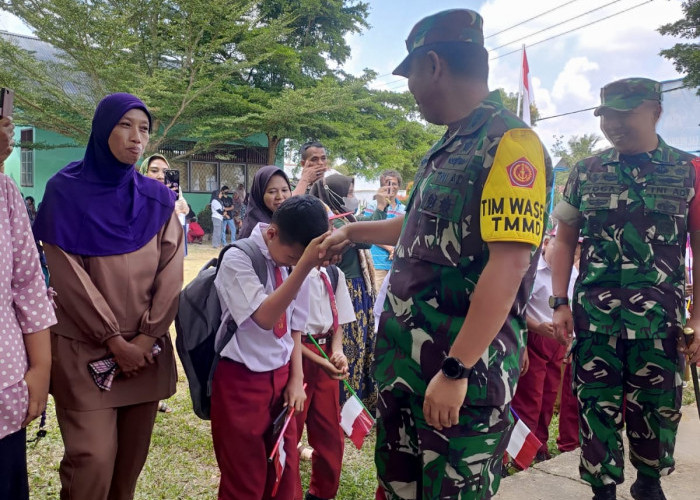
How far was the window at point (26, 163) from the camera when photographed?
55.9 ft

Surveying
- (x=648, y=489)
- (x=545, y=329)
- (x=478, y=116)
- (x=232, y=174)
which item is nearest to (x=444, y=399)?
(x=478, y=116)

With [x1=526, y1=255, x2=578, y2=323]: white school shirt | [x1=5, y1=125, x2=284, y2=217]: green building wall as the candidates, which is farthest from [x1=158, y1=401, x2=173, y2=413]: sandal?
[x1=5, y1=125, x2=284, y2=217]: green building wall

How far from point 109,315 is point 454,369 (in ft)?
4.69

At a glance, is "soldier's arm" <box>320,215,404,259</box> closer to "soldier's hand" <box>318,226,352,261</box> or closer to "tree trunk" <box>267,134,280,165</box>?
"soldier's hand" <box>318,226,352,261</box>

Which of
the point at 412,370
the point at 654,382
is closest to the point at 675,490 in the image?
the point at 654,382

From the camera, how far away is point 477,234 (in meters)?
1.49

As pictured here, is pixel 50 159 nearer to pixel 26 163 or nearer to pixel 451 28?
pixel 26 163

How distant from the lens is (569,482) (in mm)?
2971

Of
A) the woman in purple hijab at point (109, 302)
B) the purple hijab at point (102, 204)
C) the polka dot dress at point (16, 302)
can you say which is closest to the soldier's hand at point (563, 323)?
the woman in purple hijab at point (109, 302)

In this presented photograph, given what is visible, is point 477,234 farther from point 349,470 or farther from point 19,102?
point 19,102

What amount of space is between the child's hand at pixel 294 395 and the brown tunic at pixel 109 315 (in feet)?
1.71

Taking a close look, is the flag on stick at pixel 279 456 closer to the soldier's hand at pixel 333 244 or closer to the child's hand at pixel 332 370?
the child's hand at pixel 332 370

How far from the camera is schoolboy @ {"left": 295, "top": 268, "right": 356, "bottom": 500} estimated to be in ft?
9.18

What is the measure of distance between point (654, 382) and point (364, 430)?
1276mm
